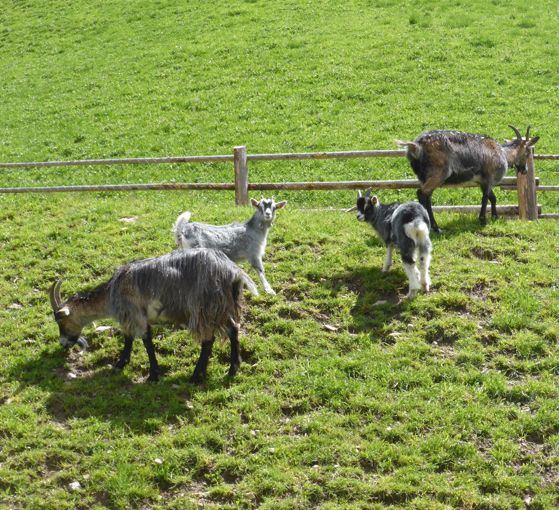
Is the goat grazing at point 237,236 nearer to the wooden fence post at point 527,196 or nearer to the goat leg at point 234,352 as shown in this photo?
the goat leg at point 234,352

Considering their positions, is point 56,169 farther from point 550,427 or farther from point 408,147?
point 550,427

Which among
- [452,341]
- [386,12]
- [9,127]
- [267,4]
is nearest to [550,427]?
[452,341]

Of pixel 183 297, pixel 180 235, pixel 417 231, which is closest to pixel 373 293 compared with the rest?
pixel 417 231

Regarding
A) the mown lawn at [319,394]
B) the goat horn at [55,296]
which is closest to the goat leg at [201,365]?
the mown lawn at [319,394]

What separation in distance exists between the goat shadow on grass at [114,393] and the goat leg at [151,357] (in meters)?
0.09

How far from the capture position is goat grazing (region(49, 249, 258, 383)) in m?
8.85

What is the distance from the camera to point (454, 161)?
1254 centimetres

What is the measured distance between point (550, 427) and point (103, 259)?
22.3 feet

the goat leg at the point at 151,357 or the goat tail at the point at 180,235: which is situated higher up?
the goat tail at the point at 180,235

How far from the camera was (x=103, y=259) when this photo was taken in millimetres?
11875

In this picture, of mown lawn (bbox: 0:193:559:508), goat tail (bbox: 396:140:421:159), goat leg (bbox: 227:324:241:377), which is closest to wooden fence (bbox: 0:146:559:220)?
goat tail (bbox: 396:140:421:159)

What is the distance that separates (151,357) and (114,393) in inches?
22.5

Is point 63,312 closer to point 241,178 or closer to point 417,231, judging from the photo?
point 417,231

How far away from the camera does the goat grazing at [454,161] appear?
12445 millimetres
